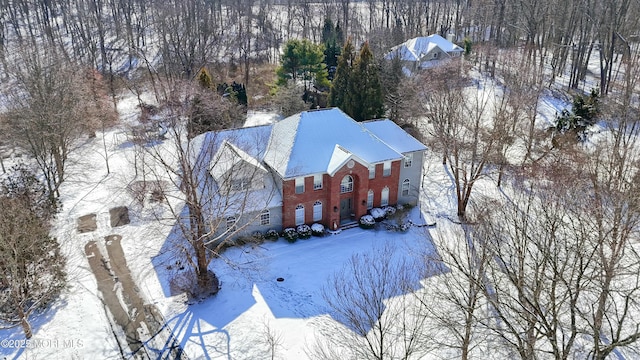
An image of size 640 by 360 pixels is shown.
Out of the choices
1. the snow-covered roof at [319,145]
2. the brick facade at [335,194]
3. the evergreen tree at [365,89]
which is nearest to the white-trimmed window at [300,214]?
the brick facade at [335,194]

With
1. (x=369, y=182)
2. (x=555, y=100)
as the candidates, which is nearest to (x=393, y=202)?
(x=369, y=182)

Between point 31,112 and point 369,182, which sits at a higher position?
point 31,112

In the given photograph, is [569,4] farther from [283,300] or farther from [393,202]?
[283,300]

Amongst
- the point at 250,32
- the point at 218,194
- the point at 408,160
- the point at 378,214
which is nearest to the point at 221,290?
the point at 218,194

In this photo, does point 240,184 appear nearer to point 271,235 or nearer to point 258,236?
point 258,236

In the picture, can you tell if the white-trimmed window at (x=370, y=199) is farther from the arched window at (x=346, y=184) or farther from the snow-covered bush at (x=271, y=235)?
the snow-covered bush at (x=271, y=235)
